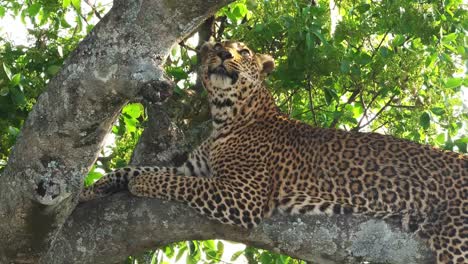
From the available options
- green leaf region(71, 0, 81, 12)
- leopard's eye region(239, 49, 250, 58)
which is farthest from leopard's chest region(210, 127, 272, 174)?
green leaf region(71, 0, 81, 12)

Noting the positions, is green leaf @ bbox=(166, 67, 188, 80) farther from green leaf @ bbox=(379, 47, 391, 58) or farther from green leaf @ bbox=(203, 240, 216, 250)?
green leaf @ bbox=(379, 47, 391, 58)

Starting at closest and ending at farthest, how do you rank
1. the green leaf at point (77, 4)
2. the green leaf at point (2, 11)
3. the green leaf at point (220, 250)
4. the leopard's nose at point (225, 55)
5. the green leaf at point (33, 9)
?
the leopard's nose at point (225, 55) → the green leaf at point (77, 4) → the green leaf at point (220, 250) → the green leaf at point (33, 9) → the green leaf at point (2, 11)

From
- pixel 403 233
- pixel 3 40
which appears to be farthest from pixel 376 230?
pixel 3 40

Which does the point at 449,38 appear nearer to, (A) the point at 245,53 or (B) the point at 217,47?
(A) the point at 245,53

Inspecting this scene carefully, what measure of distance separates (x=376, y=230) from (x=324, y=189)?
62.7 inches

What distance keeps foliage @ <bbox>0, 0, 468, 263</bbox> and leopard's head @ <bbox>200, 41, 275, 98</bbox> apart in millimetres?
404

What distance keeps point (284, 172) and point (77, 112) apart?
318 centimetres

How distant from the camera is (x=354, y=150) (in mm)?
8711

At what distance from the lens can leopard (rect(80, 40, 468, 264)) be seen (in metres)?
7.67

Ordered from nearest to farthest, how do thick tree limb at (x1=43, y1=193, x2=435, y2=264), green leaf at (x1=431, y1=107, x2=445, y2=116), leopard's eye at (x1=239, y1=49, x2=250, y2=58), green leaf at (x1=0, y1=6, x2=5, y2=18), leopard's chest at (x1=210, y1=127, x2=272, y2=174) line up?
thick tree limb at (x1=43, y1=193, x2=435, y2=264), leopard's chest at (x1=210, y1=127, x2=272, y2=174), green leaf at (x1=431, y1=107, x2=445, y2=116), leopard's eye at (x1=239, y1=49, x2=250, y2=58), green leaf at (x1=0, y1=6, x2=5, y2=18)

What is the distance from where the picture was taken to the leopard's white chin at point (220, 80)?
909 cm

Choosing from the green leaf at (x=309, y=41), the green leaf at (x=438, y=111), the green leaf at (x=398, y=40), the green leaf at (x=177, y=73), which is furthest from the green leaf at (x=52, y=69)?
the green leaf at (x=438, y=111)

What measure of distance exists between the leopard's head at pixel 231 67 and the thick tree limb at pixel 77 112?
291cm

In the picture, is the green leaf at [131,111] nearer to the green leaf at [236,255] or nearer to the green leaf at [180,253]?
the green leaf at [180,253]
